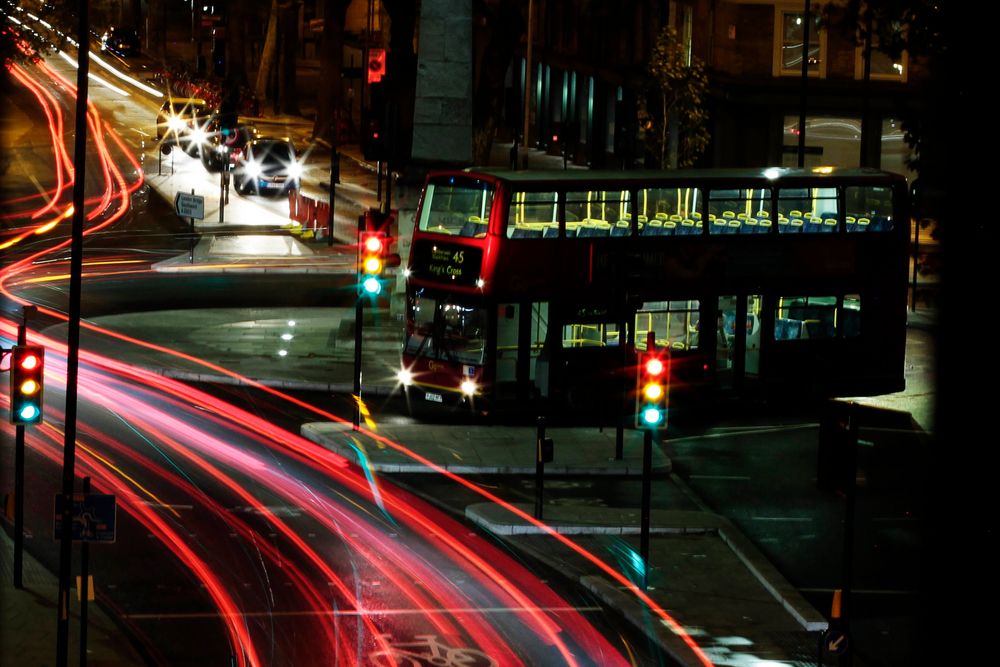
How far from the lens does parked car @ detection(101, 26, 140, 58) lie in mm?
99312

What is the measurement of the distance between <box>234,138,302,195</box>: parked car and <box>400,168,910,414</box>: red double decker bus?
3118cm

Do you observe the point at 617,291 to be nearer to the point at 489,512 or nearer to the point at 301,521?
the point at 489,512

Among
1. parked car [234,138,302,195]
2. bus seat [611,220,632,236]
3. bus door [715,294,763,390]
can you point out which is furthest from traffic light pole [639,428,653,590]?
parked car [234,138,302,195]

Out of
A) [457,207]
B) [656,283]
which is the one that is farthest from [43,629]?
[656,283]

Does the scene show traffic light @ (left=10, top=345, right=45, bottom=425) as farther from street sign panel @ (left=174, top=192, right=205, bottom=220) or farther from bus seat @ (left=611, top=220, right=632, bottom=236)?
street sign panel @ (left=174, top=192, right=205, bottom=220)

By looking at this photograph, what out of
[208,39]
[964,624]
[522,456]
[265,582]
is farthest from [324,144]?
[964,624]

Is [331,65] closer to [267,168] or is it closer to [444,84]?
[267,168]

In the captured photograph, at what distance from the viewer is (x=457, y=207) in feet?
83.9

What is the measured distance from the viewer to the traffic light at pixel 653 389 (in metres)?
18.4

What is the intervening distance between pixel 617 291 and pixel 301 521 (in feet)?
17.6

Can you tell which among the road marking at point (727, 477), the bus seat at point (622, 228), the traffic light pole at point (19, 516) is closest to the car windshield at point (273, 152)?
the bus seat at point (622, 228)

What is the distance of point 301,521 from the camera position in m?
20.0

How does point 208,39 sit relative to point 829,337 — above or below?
above

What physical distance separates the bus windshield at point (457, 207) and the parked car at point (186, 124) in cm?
3939
